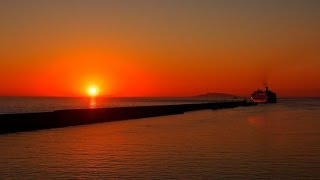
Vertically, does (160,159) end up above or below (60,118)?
below

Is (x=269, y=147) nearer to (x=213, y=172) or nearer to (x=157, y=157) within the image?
(x=157, y=157)

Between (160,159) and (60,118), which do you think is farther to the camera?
(60,118)

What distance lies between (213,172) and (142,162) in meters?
4.04

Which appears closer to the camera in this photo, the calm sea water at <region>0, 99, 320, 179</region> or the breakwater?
the calm sea water at <region>0, 99, 320, 179</region>

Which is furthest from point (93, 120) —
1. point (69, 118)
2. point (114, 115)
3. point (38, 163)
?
point (38, 163)

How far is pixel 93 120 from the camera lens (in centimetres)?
5900

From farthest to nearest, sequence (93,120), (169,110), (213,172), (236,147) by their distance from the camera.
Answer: (169,110), (93,120), (236,147), (213,172)

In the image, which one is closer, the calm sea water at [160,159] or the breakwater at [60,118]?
the calm sea water at [160,159]

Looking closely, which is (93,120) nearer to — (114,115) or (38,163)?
(114,115)

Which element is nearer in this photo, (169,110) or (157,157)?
(157,157)

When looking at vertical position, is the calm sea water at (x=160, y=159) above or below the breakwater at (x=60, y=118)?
below

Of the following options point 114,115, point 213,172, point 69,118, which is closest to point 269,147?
point 213,172

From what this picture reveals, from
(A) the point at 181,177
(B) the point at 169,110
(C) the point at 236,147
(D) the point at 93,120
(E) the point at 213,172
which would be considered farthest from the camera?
(B) the point at 169,110

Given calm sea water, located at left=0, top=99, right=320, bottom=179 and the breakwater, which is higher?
the breakwater
